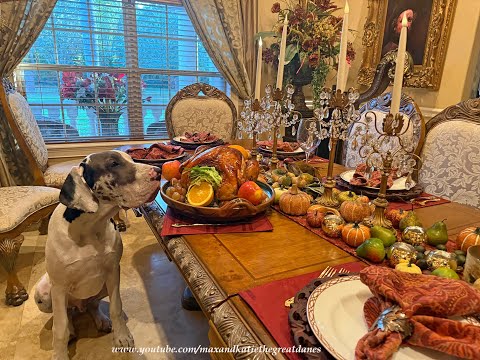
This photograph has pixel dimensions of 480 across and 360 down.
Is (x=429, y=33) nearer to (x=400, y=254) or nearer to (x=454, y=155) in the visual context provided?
(x=454, y=155)

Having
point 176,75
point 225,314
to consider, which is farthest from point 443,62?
point 225,314

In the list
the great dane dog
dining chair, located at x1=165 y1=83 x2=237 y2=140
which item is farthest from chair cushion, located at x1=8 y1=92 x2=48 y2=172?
the great dane dog

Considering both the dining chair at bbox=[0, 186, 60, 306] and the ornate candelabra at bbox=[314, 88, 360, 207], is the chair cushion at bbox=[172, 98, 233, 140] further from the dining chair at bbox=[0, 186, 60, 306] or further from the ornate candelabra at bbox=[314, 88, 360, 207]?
the ornate candelabra at bbox=[314, 88, 360, 207]

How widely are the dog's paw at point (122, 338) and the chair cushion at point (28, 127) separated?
1484 millimetres

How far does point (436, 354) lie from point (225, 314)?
35 cm

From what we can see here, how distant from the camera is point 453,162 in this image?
4.99 ft

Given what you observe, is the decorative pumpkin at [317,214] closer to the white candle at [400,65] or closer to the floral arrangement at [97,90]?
the white candle at [400,65]

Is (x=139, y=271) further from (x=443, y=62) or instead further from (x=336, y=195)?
(x=443, y=62)

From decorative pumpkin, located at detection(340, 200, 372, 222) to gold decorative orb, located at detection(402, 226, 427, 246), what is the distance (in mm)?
128

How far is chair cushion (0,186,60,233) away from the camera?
163 centimetres

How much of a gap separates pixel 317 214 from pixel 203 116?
Result: 179 centimetres

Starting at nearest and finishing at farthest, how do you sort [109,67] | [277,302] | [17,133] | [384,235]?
[277,302] < [384,235] < [17,133] < [109,67]

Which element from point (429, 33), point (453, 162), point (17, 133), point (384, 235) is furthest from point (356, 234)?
point (429, 33)

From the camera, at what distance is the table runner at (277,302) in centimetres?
56
